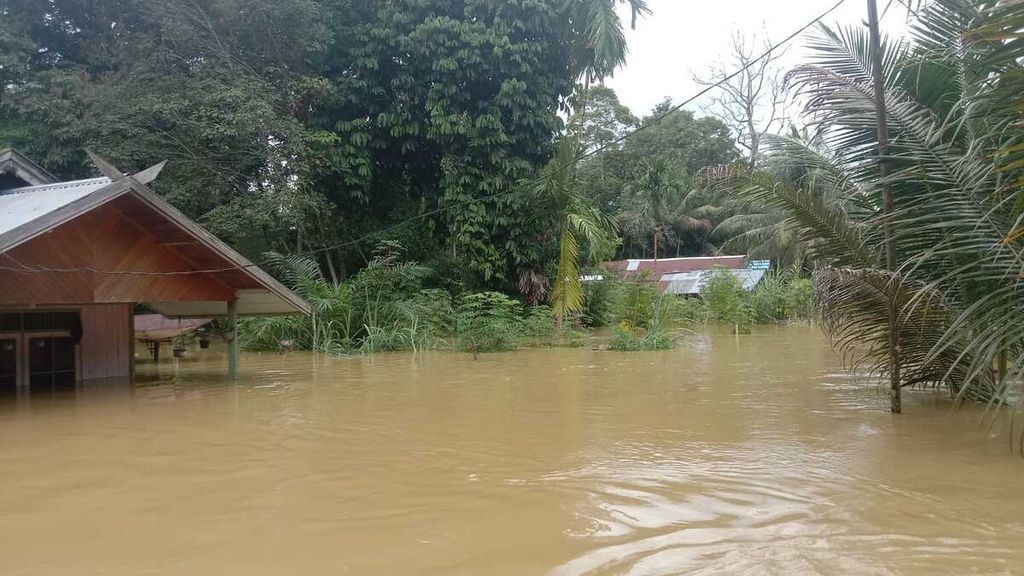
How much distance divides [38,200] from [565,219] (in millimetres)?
12047

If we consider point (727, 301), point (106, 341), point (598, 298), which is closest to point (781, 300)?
point (727, 301)

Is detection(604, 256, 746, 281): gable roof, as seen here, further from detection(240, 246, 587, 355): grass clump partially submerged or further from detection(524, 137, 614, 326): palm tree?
detection(240, 246, 587, 355): grass clump partially submerged

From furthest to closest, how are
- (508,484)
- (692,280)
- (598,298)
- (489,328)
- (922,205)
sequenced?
(692,280) → (598,298) → (489,328) → (922,205) → (508,484)

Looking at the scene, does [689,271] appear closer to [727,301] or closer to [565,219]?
[727,301]

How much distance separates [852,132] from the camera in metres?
7.93

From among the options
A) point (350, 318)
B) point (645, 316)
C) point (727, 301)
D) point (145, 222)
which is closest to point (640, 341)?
point (645, 316)

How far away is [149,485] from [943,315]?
291 inches

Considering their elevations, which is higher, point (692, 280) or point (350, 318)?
point (692, 280)

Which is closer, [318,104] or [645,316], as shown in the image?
[645,316]

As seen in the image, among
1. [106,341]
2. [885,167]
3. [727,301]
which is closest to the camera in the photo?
[885,167]

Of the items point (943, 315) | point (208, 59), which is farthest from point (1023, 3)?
point (208, 59)

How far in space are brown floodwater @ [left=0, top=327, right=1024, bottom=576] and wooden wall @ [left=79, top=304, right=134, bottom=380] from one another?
2.00 metres

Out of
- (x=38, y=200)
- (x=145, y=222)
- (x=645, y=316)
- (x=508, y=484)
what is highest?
(x=38, y=200)

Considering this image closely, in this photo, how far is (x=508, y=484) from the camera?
5.36 metres
